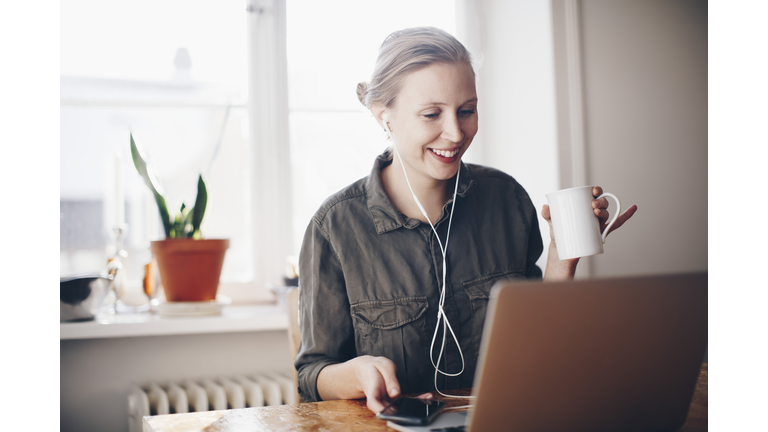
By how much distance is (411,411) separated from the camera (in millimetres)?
654

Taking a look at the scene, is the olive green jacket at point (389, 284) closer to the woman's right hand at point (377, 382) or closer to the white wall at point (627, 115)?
the woman's right hand at point (377, 382)

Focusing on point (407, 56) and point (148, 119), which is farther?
point (148, 119)

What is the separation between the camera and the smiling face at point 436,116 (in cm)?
99

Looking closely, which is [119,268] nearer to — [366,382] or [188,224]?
[188,224]

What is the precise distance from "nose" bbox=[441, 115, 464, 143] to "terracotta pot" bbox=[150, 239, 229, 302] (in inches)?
34.2

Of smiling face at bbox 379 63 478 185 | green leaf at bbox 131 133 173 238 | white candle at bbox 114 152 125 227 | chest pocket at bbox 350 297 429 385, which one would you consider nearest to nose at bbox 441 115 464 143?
smiling face at bbox 379 63 478 185

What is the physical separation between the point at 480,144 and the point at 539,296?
5.46 feet

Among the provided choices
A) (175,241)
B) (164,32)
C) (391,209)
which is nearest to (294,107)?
(164,32)

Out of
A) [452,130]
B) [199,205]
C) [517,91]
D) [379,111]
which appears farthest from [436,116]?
[517,91]

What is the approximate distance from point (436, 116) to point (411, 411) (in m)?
0.56

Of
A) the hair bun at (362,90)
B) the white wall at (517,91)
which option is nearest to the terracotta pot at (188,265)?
the hair bun at (362,90)
